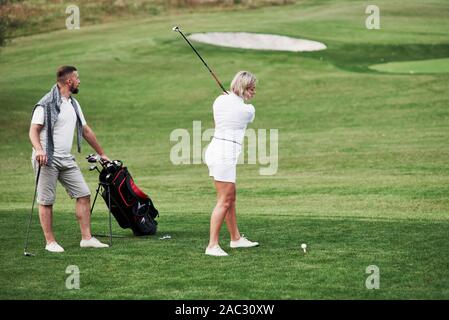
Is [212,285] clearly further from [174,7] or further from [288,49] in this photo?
[174,7]

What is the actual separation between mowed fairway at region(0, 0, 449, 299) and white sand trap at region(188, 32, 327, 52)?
1005 millimetres

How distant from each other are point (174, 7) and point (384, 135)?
104 ft

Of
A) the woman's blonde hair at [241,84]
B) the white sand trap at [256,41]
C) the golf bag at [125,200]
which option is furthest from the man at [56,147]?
the white sand trap at [256,41]

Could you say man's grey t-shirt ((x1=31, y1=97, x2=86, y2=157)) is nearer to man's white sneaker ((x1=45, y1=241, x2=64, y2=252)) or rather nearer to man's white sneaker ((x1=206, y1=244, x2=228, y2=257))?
man's white sneaker ((x1=45, y1=241, x2=64, y2=252))

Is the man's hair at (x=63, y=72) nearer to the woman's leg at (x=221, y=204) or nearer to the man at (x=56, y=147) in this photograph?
the man at (x=56, y=147)

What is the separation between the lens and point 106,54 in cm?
4019

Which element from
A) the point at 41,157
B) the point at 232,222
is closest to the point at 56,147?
the point at 41,157

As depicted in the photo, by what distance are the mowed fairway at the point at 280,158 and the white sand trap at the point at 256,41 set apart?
1.00m

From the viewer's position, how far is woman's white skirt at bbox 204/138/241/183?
414 inches

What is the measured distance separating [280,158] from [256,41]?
1807 centimetres

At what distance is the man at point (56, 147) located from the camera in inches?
428

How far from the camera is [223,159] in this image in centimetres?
1051

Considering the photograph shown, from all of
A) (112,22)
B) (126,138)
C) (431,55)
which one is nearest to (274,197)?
(126,138)

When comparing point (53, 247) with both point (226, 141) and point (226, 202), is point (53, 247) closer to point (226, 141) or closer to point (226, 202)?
point (226, 202)
